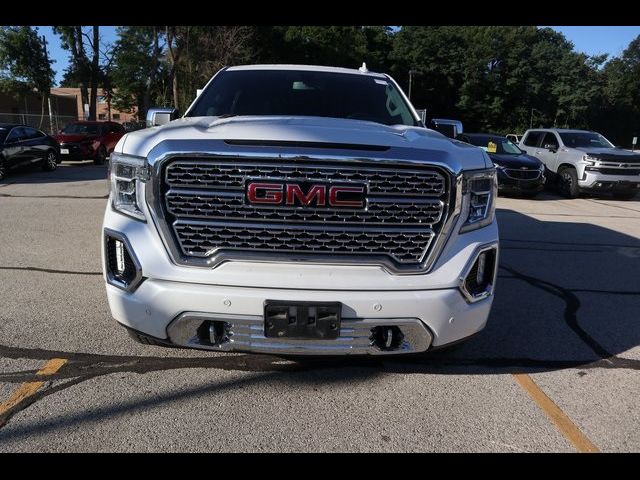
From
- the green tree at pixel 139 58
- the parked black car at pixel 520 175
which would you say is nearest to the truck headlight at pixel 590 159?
the parked black car at pixel 520 175

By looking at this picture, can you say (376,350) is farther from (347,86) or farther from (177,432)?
(347,86)

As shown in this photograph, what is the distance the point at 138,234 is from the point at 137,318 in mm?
451

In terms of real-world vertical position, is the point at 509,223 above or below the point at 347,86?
below

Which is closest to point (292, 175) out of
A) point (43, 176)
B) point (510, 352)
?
point (510, 352)

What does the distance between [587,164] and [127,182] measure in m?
13.3

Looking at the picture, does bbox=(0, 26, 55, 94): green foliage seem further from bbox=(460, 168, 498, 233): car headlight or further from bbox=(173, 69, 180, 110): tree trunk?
bbox=(460, 168, 498, 233): car headlight

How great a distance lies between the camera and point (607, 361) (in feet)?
11.8

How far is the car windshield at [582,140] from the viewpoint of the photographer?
46.7 feet

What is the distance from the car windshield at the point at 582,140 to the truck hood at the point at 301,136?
13.1m

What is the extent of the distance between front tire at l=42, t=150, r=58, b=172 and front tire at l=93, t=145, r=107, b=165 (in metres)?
3.03

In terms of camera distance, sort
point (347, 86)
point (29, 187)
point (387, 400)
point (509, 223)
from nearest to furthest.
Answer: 1. point (387, 400)
2. point (347, 86)
3. point (509, 223)
4. point (29, 187)

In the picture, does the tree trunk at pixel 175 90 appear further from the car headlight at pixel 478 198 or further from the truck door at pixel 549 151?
the car headlight at pixel 478 198

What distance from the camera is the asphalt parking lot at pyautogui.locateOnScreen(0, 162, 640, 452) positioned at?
8.50 feet

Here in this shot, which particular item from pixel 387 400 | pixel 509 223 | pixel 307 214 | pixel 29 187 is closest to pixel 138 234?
pixel 307 214
